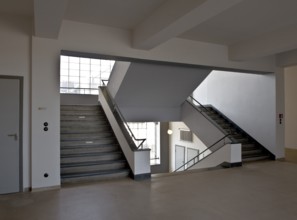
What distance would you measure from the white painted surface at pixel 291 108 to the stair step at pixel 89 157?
678 cm

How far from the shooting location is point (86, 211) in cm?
377

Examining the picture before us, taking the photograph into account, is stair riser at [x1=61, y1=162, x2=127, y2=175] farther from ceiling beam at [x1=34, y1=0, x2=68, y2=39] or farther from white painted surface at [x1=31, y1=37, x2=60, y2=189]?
ceiling beam at [x1=34, y1=0, x2=68, y2=39]

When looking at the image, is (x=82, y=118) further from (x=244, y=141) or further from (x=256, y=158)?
(x=256, y=158)

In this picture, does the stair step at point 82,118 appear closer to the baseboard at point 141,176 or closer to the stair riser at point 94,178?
the stair riser at point 94,178

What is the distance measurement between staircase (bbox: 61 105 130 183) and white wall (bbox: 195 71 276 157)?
457 cm

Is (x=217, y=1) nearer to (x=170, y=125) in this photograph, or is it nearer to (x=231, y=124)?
(x=231, y=124)

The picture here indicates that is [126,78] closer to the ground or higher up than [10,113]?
higher up

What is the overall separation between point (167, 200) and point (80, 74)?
7.28m

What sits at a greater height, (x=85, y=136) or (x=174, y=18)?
(x=174, y=18)

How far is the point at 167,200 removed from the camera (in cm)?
423

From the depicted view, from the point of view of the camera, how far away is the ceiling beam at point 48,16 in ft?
10.7

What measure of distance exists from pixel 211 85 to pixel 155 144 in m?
4.35

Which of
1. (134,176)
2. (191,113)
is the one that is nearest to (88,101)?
(191,113)

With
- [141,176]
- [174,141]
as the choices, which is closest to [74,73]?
[174,141]
